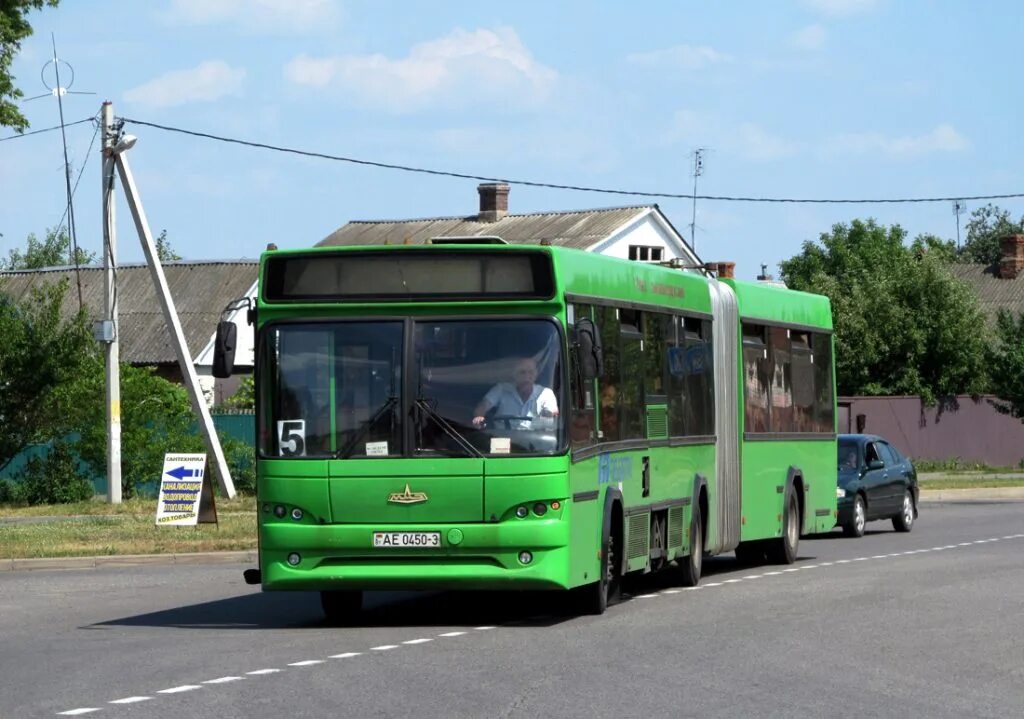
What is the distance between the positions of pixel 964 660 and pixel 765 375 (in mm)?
9419

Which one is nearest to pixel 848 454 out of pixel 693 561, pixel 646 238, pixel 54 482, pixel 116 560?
pixel 693 561

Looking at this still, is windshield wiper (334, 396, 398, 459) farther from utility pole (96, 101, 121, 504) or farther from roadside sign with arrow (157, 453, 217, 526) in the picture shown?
utility pole (96, 101, 121, 504)

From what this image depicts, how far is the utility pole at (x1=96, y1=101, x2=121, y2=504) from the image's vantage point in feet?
107

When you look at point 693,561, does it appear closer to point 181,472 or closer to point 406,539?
point 406,539

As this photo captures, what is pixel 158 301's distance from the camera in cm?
5969

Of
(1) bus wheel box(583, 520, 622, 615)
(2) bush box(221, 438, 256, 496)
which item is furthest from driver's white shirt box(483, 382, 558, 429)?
(2) bush box(221, 438, 256, 496)

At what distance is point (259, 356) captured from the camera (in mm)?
14406

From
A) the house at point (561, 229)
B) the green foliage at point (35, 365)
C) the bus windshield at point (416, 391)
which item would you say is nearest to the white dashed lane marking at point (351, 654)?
the bus windshield at point (416, 391)

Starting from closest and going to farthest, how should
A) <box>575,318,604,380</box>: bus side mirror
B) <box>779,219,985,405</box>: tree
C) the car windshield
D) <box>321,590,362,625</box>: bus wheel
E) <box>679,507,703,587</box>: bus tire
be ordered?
<box>575,318,604,380</box>: bus side mirror
<box>321,590,362,625</box>: bus wheel
<box>679,507,703,587</box>: bus tire
the car windshield
<box>779,219,985,405</box>: tree

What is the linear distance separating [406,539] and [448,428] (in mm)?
861

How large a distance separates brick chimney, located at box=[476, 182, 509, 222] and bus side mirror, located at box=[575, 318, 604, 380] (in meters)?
54.6

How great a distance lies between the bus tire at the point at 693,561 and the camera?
18125 millimetres

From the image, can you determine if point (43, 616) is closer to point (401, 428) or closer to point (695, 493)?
point (401, 428)

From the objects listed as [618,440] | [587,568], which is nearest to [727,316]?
[618,440]
